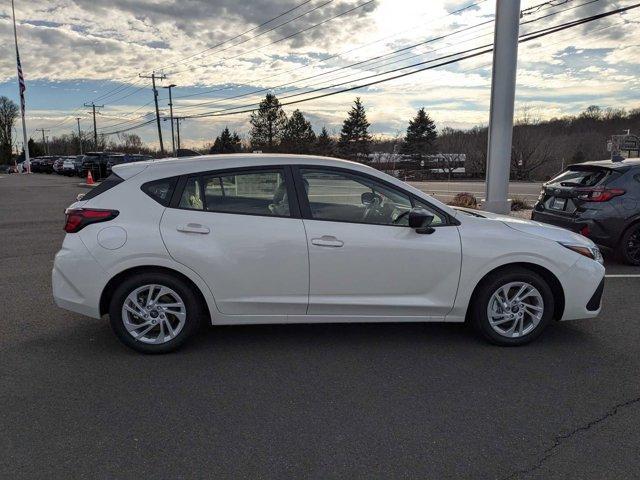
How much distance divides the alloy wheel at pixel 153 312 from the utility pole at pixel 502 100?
8922 millimetres

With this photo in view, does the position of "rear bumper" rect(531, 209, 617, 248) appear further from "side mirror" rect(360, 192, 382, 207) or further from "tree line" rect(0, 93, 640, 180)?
"tree line" rect(0, 93, 640, 180)

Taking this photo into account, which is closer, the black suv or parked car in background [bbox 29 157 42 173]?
the black suv

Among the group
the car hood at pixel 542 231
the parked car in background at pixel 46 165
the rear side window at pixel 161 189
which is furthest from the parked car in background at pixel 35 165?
the car hood at pixel 542 231

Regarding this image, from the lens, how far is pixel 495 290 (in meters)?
4.23

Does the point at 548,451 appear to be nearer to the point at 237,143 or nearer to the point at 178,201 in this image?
the point at 178,201

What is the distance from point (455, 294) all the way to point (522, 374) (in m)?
0.80

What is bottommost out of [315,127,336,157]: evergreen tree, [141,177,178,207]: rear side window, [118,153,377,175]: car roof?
[141,177,178,207]: rear side window

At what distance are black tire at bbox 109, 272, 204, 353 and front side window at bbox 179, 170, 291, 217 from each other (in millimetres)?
630

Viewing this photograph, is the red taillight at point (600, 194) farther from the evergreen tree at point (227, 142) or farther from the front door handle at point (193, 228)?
the evergreen tree at point (227, 142)

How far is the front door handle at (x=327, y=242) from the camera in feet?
13.3

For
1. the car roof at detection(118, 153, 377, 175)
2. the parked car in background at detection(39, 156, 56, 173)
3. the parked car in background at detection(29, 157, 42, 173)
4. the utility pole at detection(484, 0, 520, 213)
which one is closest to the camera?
the car roof at detection(118, 153, 377, 175)

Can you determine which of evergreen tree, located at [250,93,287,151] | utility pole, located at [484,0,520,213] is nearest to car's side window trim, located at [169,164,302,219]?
utility pole, located at [484,0,520,213]

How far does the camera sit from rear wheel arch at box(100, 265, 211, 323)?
13.4ft

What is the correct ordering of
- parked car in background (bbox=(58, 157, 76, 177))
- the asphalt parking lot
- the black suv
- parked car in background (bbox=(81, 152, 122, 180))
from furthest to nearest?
1. parked car in background (bbox=(58, 157, 76, 177))
2. parked car in background (bbox=(81, 152, 122, 180))
3. the black suv
4. the asphalt parking lot
